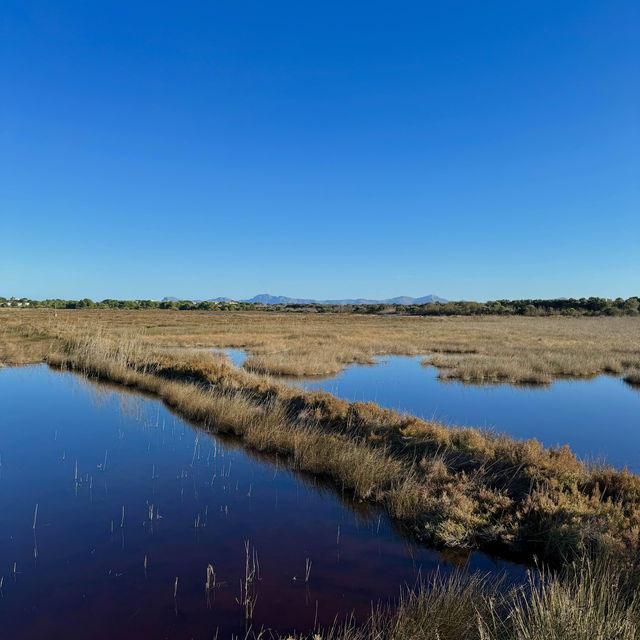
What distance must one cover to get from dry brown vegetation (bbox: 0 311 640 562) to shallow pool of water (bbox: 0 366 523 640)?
47 centimetres

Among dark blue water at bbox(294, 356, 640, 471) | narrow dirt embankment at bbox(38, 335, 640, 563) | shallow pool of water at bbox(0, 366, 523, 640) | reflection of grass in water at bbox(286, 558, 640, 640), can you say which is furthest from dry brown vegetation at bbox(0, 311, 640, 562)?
dark blue water at bbox(294, 356, 640, 471)

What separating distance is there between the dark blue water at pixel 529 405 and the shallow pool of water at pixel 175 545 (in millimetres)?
5941

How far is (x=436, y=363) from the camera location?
25.5 metres

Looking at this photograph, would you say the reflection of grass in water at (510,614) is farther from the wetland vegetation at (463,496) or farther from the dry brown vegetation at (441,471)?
the dry brown vegetation at (441,471)

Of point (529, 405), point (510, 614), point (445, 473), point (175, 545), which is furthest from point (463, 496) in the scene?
point (529, 405)

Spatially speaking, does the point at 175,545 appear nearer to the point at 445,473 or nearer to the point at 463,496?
the point at 463,496

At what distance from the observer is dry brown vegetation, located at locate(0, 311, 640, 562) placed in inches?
249

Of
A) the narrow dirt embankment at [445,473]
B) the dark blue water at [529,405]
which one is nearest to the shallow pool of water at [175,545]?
the narrow dirt embankment at [445,473]

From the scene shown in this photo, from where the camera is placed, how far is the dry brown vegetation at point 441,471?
632 centimetres

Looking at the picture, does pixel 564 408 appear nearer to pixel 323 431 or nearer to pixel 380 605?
pixel 323 431

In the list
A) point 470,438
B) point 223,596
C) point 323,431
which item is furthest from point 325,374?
point 223,596

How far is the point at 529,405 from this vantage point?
1603 centimetres

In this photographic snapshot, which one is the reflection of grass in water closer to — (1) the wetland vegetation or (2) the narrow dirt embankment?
(1) the wetland vegetation

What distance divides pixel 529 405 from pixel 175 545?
45.1ft
